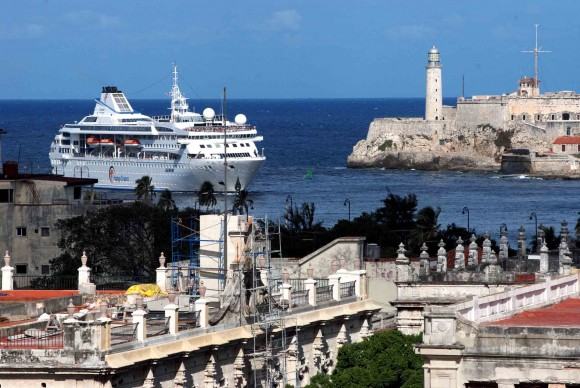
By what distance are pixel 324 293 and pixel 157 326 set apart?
9246mm

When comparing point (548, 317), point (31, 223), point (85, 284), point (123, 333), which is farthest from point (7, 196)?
point (548, 317)

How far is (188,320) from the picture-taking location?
41.1 meters

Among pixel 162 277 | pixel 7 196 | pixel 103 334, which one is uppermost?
pixel 7 196

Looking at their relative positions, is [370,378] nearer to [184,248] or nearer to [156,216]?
[184,248]

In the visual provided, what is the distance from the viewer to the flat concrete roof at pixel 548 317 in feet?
94.6

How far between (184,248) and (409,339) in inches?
925

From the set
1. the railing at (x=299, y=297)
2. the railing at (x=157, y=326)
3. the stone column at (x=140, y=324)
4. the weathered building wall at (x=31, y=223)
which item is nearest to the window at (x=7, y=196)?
the weathered building wall at (x=31, y=223)

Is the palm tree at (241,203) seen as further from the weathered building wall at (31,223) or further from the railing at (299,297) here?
the railing at (299,297)

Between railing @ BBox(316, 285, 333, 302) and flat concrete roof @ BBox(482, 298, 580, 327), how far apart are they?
1476 cm

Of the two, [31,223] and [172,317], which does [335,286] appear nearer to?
[172,317]

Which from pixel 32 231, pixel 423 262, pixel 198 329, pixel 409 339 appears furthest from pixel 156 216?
pixel 198 329

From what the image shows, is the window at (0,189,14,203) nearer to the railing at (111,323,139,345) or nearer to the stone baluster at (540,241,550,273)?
the stone baluster at (540,241,550,273)

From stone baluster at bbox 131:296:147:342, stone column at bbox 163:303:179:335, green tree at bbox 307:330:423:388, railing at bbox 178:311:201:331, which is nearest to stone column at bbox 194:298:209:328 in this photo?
railing at bbox 178:311:201:331

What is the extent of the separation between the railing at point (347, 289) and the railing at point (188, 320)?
7.97 metres
